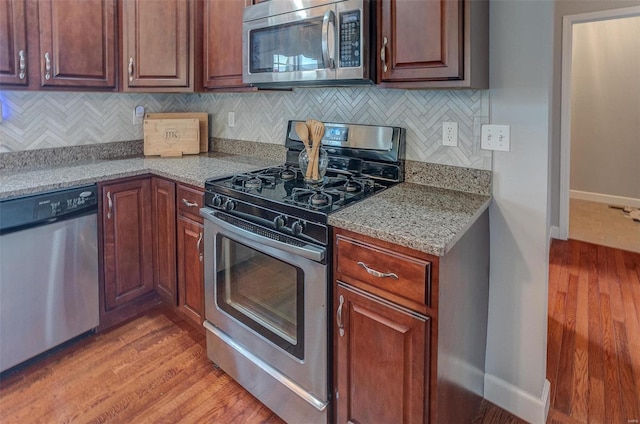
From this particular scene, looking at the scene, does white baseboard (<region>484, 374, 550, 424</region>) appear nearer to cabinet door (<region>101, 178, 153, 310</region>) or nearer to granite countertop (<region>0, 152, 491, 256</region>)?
granite countertop (<region>0, 152, 491, 256</region>)

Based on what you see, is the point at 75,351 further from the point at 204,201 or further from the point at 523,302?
the point at 523,302

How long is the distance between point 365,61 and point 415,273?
891 mm

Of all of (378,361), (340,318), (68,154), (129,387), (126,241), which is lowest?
(129,387)

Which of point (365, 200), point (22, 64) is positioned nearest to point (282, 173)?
point (365, 200)

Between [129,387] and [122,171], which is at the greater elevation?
[122,171]

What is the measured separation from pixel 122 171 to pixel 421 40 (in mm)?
1643

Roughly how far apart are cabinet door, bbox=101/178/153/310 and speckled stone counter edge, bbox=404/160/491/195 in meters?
1.47

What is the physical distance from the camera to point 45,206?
1.89 metres

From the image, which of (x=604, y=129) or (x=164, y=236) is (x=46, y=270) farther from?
(x=604, y=129)

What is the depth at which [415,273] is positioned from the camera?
1.22 metres

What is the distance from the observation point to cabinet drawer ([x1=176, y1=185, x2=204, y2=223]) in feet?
6.61

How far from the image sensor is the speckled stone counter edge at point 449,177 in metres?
1.72

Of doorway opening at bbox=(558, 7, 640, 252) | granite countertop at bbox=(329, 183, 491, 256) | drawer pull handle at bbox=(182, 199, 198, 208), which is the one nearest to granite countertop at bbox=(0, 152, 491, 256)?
granite countertop at bbox=(329, 183, 491, 256)

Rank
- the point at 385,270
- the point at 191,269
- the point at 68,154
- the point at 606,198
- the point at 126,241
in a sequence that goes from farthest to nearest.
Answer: the point at 606,198 < the point at 68,154 < the point at 126,241 < the point at 191,269 < the point at 385,270
